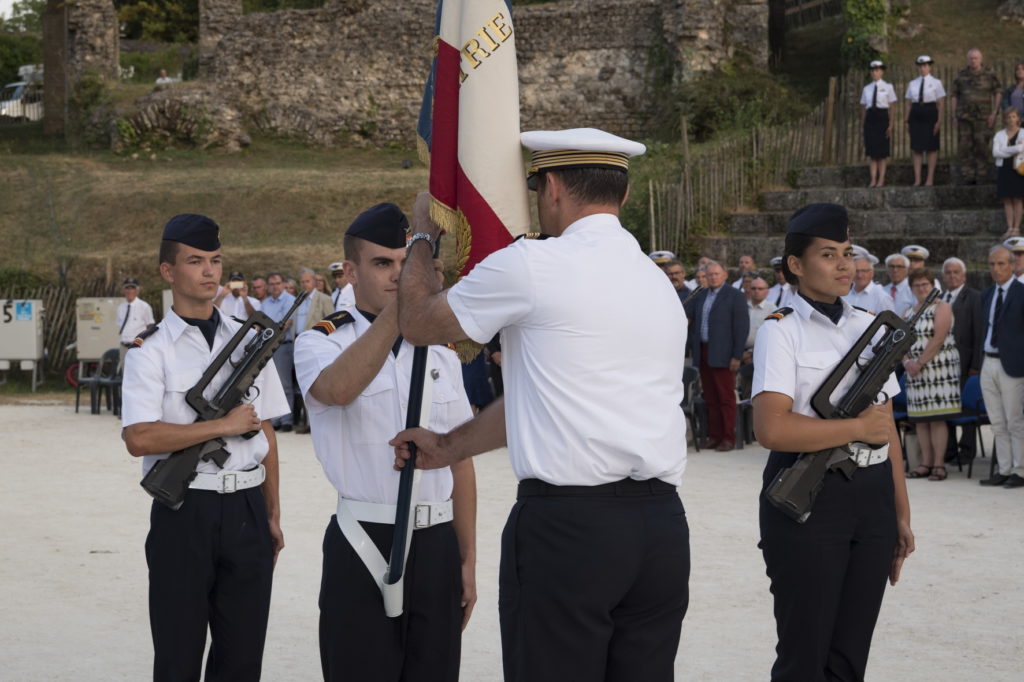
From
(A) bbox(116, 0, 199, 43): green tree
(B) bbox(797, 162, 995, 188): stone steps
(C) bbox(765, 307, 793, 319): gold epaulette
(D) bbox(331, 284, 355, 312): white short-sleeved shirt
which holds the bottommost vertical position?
(C) bbox(765, 307, 793, 319): gold epaulette

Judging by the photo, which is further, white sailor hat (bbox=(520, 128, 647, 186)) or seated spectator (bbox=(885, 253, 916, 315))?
seated spectator (bbox=(885, 253, 916, 315))

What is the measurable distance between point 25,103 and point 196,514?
44305 mm

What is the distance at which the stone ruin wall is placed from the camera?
107ft

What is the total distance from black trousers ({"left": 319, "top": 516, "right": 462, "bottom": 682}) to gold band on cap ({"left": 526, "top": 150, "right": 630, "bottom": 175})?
4.45 feet

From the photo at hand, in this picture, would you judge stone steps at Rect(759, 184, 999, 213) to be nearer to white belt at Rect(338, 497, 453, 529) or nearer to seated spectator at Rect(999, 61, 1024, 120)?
seated spectator at Rect(999, 61, 1024, 120)

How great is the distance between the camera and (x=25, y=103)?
44.7m

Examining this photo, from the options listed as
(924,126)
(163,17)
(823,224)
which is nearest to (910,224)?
(924,126)

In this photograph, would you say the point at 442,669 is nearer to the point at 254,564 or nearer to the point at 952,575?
the point at 254,564

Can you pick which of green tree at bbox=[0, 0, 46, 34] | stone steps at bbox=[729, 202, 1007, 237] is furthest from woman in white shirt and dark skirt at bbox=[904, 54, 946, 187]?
green tree at bbox=[0, 0, 46, 34]

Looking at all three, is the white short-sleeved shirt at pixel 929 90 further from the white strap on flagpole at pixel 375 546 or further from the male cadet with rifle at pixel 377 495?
the white strap on flagpole at pixel 375 546

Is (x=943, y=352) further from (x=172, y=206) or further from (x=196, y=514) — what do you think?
(x=172, y=206)

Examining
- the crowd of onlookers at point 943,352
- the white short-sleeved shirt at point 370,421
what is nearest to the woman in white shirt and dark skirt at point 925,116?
the crowd of onlookers at point 943,352

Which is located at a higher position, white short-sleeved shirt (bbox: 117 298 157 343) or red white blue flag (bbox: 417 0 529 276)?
red white blue flag (bbox: 417 0 529 276)

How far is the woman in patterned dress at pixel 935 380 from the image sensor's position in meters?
11.5
